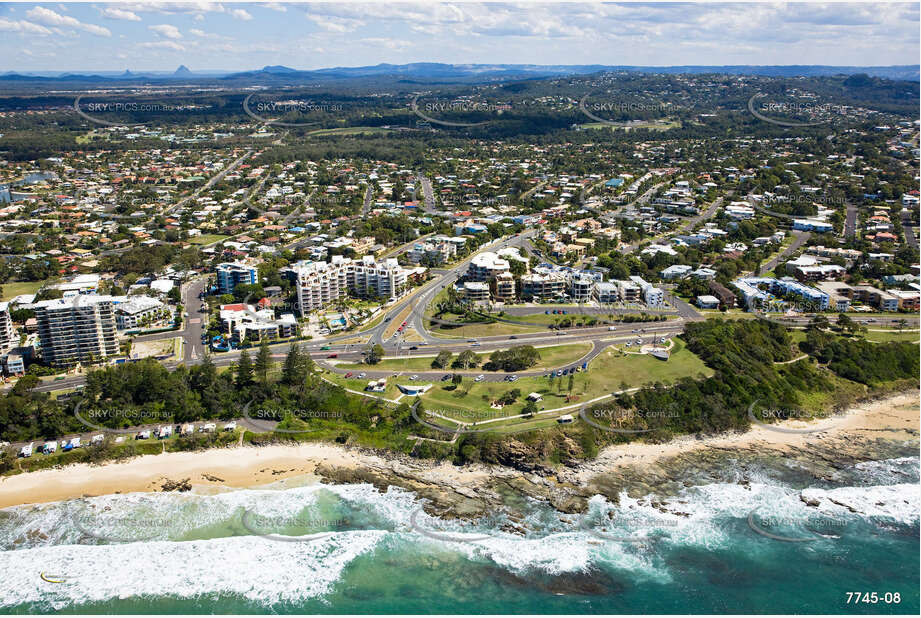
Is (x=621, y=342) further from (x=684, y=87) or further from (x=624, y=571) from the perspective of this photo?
(x=684, y=87)

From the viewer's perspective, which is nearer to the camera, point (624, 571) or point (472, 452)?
point (624, 571)

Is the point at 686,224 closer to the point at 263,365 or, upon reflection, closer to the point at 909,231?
the point at 909,231

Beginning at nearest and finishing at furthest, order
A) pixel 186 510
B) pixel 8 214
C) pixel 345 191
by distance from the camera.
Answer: pixel 186 510 < pixel 8 214 < pixel 345 191

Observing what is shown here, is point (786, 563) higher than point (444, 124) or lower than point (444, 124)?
lower

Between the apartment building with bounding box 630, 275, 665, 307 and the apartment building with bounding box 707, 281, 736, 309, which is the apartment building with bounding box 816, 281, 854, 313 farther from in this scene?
the apartment building with bounding box 630, 275, 665, 307

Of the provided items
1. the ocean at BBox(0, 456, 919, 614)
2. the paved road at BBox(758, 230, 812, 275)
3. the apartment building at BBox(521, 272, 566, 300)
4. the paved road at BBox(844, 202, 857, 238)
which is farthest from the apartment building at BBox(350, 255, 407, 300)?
the paved road at BBox(844, 202, 857, 238)

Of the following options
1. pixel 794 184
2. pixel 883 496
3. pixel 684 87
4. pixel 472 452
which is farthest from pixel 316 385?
pixel 684 87
